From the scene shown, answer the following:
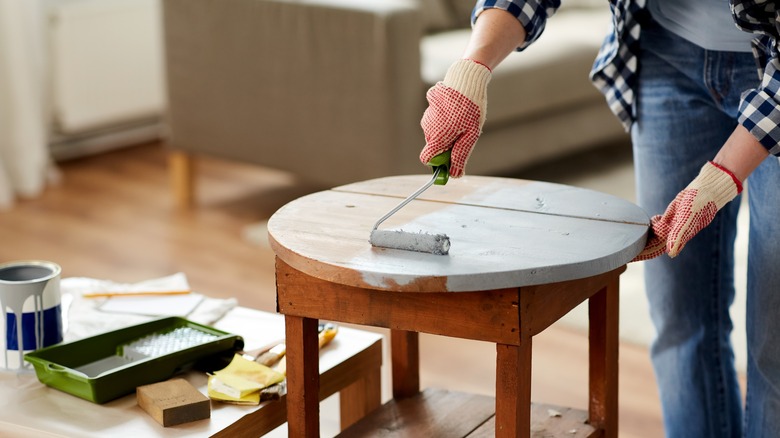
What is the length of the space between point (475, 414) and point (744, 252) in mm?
1460

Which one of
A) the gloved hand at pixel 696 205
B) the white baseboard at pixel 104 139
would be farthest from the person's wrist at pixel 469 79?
the white baseboard at pixel 104 139

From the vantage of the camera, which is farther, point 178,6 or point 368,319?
point 178,6

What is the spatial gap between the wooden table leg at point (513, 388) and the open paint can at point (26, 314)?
1.98ft

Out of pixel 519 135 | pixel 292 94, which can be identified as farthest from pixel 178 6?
pixel 519 135

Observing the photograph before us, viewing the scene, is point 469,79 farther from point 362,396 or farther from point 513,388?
point 362,396

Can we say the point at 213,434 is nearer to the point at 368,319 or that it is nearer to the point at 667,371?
the point at 368,319

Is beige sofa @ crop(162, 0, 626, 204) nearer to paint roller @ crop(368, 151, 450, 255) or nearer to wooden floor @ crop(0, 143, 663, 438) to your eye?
wooden floor @ crop(0, 143, 663, 438)

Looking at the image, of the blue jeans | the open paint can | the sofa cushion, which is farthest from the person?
the sofa cushion

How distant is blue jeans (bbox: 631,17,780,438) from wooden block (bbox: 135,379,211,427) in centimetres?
62

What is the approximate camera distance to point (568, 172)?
3.51 m

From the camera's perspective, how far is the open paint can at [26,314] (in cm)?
134

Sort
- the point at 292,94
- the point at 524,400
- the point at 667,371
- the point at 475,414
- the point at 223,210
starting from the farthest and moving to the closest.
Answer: the point at 223,210 → the point at 292,94 → the point at 667,371 → the point at 475,414 → the point at 524,400

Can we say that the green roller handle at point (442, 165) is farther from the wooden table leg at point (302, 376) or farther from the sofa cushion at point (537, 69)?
the sofa cushion at point (537, 69)

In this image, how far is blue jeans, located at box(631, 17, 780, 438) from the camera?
1285 mm
